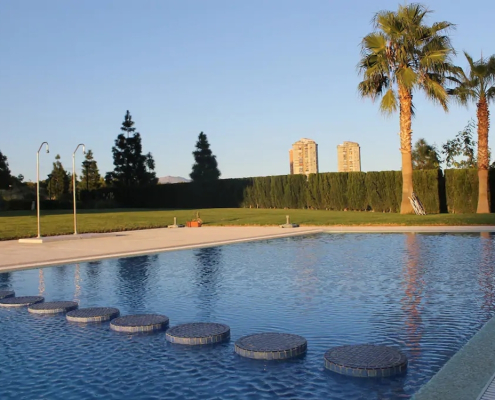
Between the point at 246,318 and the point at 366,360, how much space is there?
2488 mm

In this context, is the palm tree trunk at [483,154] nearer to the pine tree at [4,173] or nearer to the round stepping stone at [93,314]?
the round stepping stone at [93,314]

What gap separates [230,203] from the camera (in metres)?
47.7

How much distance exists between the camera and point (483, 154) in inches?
1142

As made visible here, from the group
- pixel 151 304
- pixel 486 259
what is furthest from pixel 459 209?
pixel 151 304

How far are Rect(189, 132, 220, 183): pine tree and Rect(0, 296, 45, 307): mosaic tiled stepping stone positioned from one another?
55.1m

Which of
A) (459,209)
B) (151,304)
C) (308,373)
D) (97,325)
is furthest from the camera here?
(459,209)

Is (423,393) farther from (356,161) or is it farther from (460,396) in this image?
(356,161)

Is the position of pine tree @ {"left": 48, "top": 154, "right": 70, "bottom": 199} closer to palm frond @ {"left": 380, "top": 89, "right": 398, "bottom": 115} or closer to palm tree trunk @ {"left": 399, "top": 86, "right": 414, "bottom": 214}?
palm tree trunk @ {"left": 399, "top": 86, "right": 414, "bottom": 214}

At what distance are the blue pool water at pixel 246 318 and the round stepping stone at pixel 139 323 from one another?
20 centimetres

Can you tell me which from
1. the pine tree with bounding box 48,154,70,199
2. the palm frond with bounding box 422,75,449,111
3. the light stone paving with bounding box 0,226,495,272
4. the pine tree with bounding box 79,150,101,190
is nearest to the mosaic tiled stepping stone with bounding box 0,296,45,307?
the light stone paving with bounding box 0,226,495,272

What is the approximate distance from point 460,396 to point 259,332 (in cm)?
291

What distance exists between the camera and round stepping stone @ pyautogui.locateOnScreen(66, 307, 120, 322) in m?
7.36

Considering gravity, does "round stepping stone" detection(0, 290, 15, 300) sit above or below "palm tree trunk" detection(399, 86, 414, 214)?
below

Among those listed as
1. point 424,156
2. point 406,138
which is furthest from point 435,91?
point 424,156
